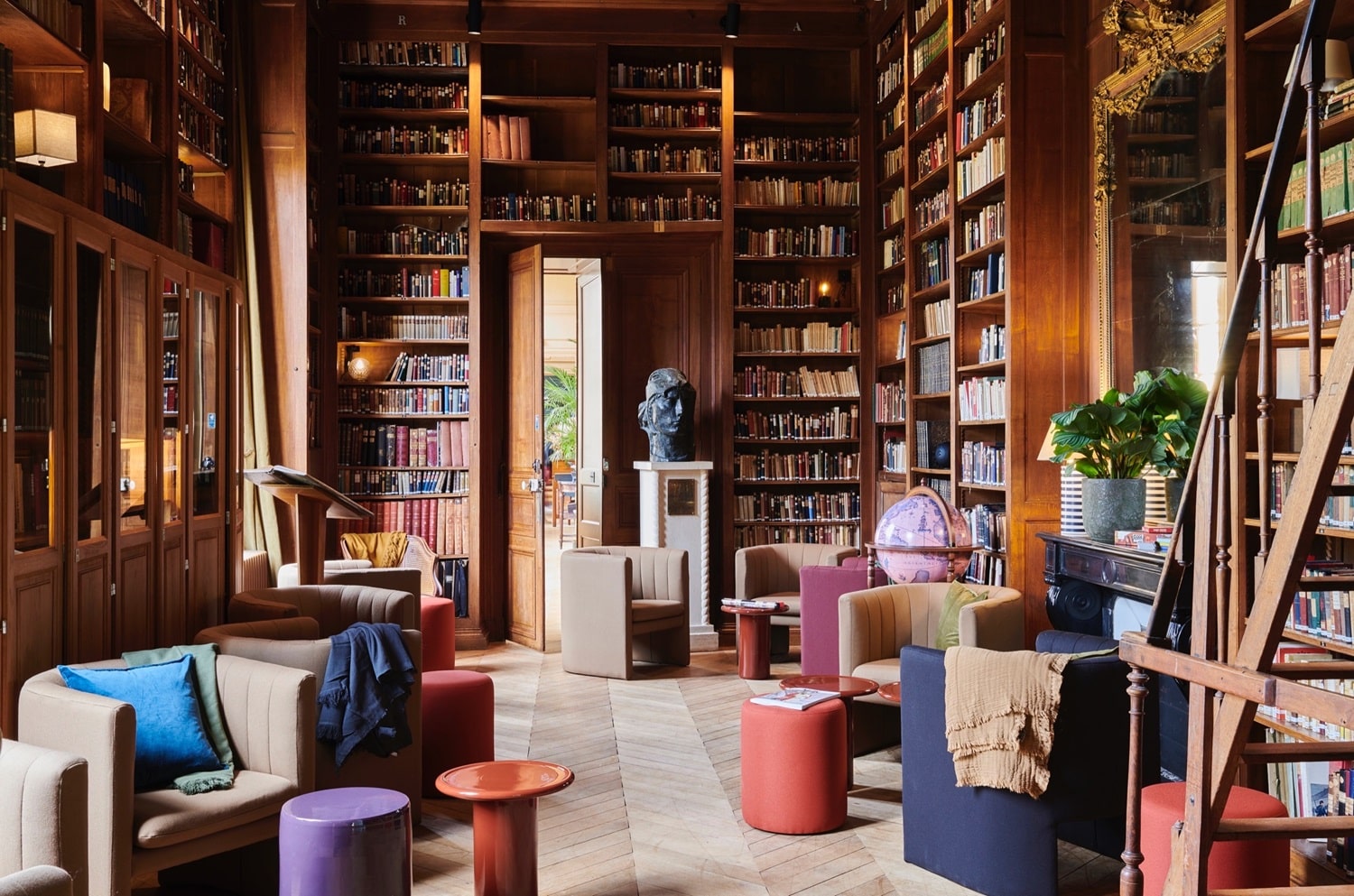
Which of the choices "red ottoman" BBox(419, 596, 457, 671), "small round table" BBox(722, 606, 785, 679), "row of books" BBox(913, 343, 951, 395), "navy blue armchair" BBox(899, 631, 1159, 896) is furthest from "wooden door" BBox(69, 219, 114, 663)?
"row of books" BBox(913, 343, 951, 395)

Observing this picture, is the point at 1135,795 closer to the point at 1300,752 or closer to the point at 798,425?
the point at 1300,752

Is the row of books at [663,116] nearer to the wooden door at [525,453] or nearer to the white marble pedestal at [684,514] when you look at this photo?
the wooden door at [525,453]

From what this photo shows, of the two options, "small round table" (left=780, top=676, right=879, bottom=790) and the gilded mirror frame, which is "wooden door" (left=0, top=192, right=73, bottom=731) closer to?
"small round table" (left=780, top=676, right=879, bottom=790)

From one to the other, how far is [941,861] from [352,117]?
696 cm

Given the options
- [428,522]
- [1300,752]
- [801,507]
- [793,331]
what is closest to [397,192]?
[428,522]

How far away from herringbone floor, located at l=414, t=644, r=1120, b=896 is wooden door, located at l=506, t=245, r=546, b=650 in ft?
5.58

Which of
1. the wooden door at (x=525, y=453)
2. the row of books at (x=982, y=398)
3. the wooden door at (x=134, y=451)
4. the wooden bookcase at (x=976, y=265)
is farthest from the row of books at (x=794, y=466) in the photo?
the wooden door at (x=134, y=451)

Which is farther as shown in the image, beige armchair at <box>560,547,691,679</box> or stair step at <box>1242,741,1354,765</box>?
beige armchair at <box>560,547,691,679</box>

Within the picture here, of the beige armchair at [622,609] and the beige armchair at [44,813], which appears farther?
the beige armchair at [622,609]

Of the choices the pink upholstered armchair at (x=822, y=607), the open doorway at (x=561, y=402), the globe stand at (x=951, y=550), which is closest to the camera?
the globe stand at (x=951, y=550)

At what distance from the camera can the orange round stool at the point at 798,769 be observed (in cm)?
433

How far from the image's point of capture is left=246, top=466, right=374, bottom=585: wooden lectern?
491cm

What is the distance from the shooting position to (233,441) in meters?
5.52

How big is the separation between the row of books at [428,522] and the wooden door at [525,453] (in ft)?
1.21
